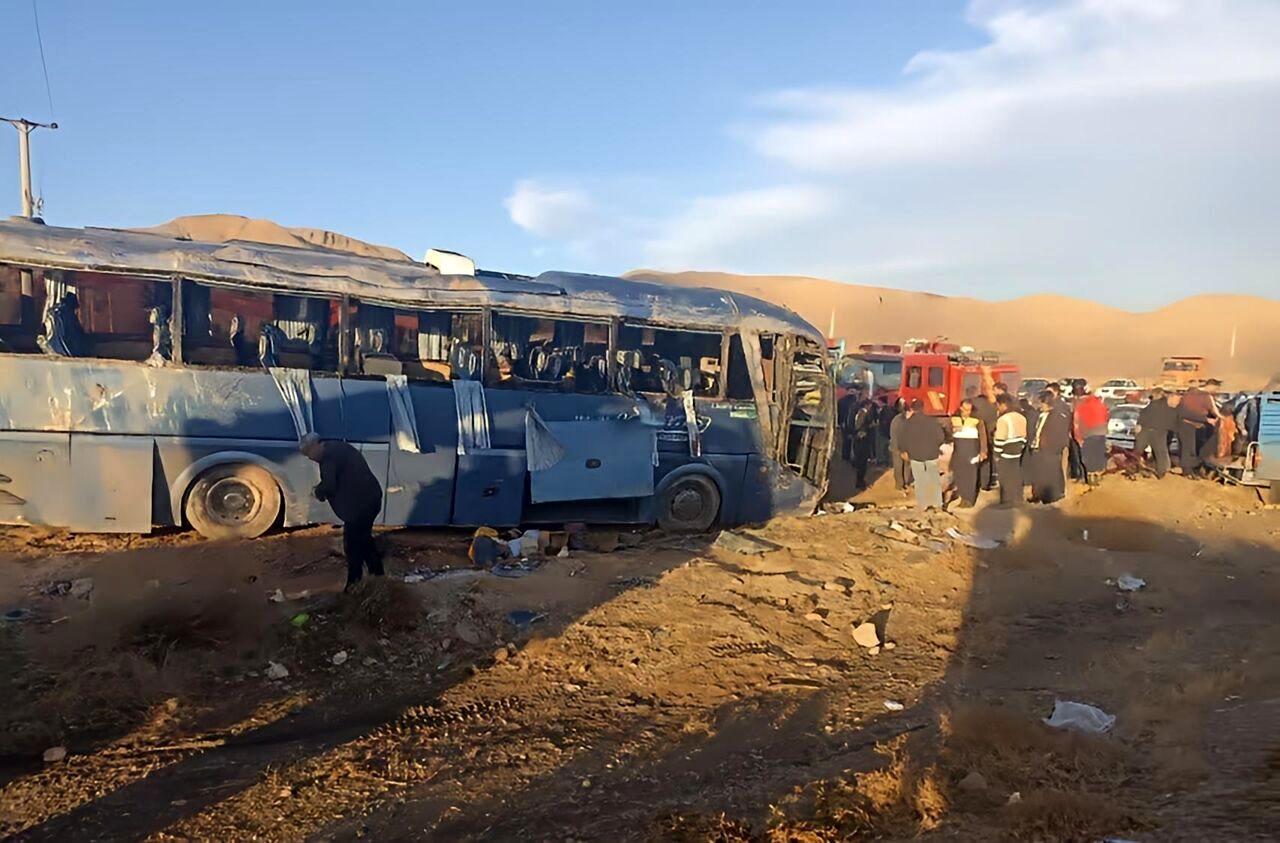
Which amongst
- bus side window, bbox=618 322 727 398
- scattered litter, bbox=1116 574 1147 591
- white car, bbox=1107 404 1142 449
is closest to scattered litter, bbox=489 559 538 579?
bus side window, bbox=618 322 727 398

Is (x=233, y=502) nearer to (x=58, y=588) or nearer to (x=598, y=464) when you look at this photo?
(x=58, y=588)

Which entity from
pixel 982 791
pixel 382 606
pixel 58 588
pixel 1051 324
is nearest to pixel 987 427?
pixel 382 606

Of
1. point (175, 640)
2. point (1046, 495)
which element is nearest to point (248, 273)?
point (175, 640)

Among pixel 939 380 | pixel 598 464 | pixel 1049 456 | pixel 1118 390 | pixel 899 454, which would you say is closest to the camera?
pixel 598 464

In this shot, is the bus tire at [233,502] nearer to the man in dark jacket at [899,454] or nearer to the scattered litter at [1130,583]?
the man in dark jacket at [899,454]

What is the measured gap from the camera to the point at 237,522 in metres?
8.91

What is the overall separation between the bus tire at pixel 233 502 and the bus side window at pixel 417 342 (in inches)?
60.9

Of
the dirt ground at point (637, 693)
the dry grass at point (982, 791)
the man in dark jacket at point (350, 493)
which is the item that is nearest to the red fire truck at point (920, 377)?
the dirt ground at point (637, 693)

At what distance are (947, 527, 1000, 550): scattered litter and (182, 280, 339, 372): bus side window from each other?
728 cm

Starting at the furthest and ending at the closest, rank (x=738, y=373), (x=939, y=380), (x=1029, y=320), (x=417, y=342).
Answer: (x=1029, y=320)
(x=939, y=380)
(x=738, y=373)
(x=417, y=342)

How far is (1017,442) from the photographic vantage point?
468 inches

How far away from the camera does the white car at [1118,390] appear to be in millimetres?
26350

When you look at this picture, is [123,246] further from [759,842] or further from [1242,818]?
[1242,818]

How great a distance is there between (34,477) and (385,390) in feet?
10.8
